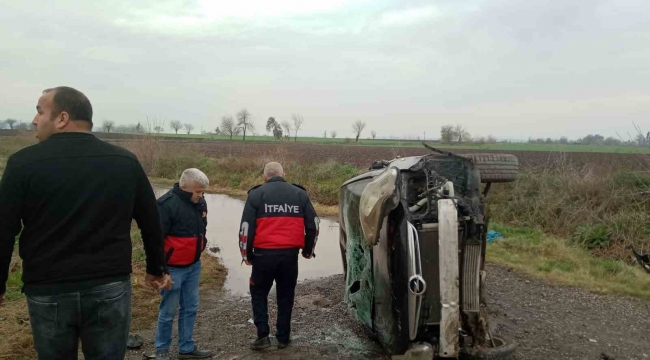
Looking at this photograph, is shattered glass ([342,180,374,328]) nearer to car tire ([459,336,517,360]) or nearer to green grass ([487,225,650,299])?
car tire ([459,336,517,360])

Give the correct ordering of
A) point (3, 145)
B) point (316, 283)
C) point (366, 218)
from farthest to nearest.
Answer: point (3, 145) → point (316, 283) → point (366, 218)

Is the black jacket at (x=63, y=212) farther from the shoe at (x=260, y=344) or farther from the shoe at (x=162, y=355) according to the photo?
the shoe at (x=260, y=344)

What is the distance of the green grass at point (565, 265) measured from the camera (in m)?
7.42

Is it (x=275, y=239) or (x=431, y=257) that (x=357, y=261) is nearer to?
(x=275, y=239)

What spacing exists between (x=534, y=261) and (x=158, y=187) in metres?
15.9

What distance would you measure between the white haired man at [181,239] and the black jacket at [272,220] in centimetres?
42

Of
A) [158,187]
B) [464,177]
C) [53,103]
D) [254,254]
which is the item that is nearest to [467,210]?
[464,177]

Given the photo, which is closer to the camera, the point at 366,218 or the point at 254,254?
the point at 366,218

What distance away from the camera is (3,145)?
126 feet

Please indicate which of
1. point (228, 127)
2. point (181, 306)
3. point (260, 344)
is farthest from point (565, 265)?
point (228, 127)

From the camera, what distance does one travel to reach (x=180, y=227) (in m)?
4.25

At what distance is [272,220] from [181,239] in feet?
2.75

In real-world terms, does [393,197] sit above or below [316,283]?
above

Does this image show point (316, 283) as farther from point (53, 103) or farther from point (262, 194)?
point (53, 103)
